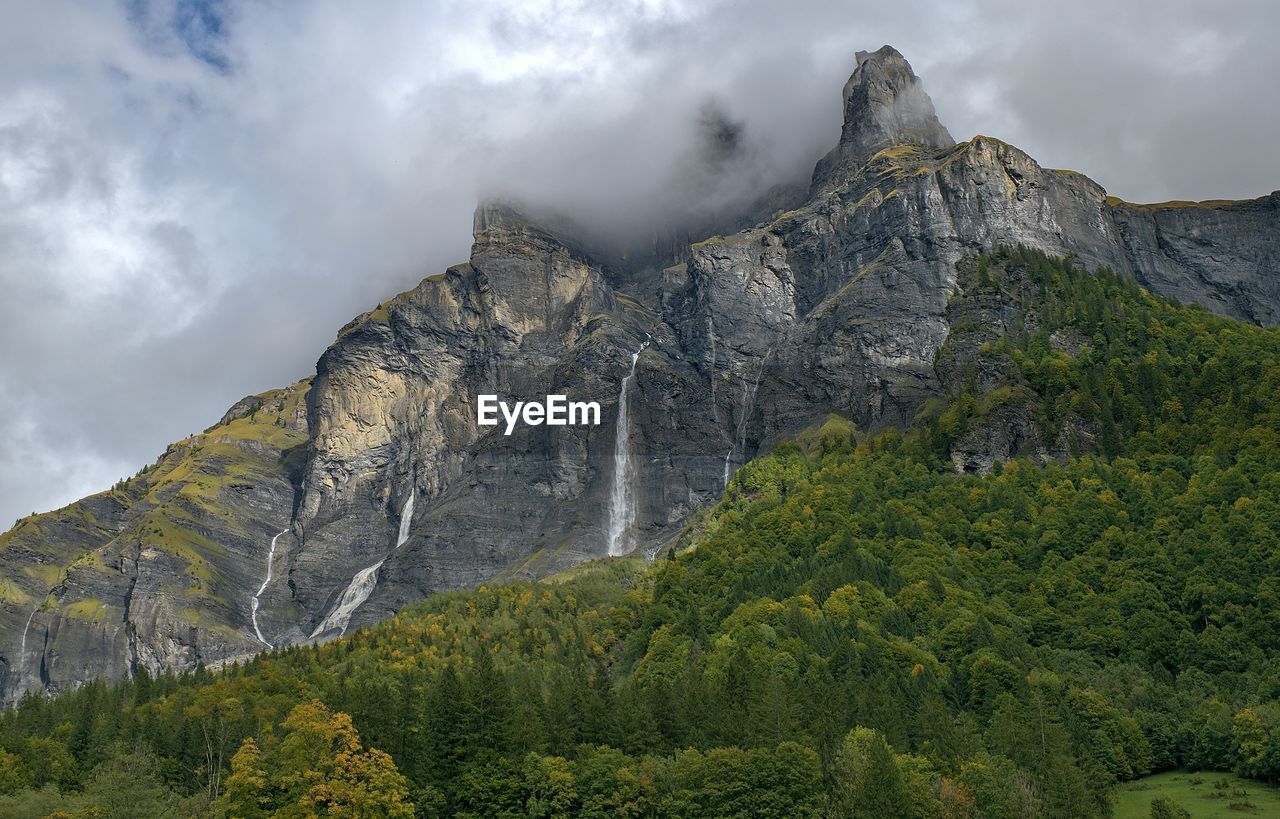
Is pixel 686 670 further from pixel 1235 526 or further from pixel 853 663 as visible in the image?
pixel 1235 526

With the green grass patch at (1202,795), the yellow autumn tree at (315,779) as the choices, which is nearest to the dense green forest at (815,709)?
the yellow autumn tree at (315,779)

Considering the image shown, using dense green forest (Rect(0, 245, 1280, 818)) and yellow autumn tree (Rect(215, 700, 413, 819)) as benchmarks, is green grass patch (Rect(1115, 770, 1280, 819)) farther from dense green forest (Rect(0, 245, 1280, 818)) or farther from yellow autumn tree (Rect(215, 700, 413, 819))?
yellow autumn tree (Rect(215, 700, 413, 819))

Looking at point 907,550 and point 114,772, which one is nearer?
point 114,772

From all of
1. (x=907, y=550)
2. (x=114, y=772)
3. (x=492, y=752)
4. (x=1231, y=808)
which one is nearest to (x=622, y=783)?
(x=492, y=752)

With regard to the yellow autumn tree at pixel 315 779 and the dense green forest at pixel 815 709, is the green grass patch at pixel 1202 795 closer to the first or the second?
the dense green forest at pixel 815 709

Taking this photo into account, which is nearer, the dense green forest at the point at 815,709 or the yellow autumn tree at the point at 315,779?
the yellow autumn tree at the point at 315,779

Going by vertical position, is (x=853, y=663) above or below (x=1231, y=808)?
above
